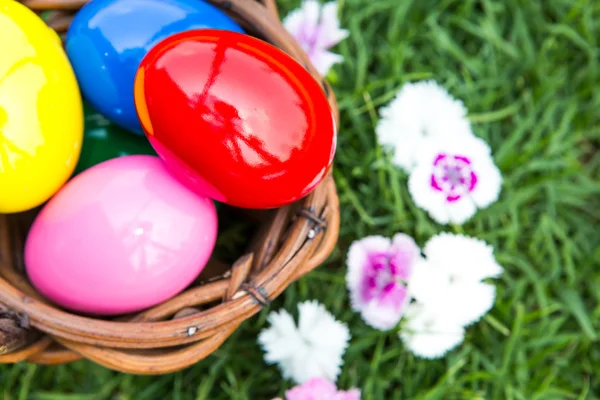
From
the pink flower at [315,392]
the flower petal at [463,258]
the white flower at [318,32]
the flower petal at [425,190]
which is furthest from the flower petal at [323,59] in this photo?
the pink flower at [315,392]

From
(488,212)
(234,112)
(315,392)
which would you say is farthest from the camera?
(488,212)

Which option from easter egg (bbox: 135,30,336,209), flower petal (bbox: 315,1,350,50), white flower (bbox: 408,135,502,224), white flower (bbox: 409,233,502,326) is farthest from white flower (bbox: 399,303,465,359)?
flower petal (bbox: 315,1,350,50)

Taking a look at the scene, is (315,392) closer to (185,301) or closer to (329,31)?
(185,301)

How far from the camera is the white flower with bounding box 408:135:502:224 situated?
972 millimetres

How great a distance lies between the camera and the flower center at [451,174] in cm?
97

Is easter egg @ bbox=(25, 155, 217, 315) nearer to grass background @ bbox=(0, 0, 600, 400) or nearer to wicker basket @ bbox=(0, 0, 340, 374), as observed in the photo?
wicker basket @ bbox=(0, 0, 340, 374)

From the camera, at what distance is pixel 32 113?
75cm

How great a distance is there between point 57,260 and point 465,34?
84cm

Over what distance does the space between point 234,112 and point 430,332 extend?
1.55 feet

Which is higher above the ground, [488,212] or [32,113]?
[32,113]

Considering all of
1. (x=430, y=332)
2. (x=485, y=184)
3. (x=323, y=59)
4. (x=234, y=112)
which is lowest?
(x=430, y=332)

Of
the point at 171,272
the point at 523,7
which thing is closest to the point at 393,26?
the point at 523,7

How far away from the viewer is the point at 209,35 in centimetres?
76

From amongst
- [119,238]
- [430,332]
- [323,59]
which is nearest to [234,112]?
[119,238]
